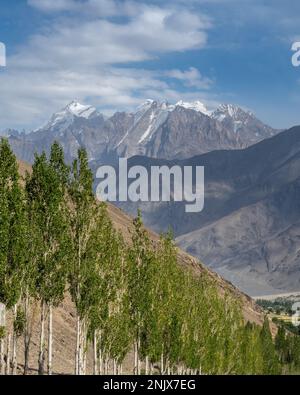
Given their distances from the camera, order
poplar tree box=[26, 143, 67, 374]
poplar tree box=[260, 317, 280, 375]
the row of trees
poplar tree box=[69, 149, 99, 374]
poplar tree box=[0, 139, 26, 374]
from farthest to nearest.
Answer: poplar tree box=[260, 317, 280, 375] < poplar tree box=[69, 149, 99, 374] < poplar tree box=[26, 143, 67, 374] < the row of trees < poplar tree box=[0, 139, 26, 374]

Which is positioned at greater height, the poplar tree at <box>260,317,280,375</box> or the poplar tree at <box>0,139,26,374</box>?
the poplar tree at <box>0,139,26,374</box>

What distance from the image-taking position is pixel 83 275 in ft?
159

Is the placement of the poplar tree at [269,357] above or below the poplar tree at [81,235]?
below

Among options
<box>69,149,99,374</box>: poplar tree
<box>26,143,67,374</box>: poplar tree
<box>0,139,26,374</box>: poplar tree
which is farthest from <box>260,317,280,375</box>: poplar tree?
<box>0,139,26,374</box>: poplar tree

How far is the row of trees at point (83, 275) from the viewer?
1674 inches

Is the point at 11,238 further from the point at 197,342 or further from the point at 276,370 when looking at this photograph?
the point at 276,370

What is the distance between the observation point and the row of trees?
140 ft

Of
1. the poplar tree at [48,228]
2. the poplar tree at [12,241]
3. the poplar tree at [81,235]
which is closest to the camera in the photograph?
the poplar tree at [12,241]

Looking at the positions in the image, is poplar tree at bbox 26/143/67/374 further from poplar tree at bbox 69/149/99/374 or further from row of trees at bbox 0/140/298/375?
poplar tree at bbox 69/149/99/374

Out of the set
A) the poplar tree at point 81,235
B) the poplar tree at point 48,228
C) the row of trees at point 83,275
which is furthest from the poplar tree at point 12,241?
the poplar tree at point 81,235

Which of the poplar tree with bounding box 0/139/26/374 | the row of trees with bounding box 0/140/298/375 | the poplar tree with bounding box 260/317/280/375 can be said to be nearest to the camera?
the poplar tree with bounding box 0/139/26/374

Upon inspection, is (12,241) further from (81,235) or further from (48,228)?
(81,235)

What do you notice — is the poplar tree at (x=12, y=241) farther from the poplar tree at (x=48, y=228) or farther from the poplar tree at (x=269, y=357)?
the poplar tree at (x=269, y=357)
